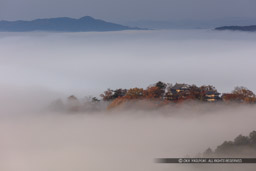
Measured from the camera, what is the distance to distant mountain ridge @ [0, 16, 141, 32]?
4.84 metres

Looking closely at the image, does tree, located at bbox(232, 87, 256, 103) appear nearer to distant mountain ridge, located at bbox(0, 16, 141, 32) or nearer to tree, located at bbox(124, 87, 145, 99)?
tree, located at bbox(124, 87, 145, 99)

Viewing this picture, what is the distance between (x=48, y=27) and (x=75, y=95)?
1040mm

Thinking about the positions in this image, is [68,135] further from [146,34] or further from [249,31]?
[249,31]

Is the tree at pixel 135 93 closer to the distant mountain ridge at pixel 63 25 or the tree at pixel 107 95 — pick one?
the tree at pixel 107 95

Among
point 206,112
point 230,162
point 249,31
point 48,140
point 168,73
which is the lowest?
point 230,162

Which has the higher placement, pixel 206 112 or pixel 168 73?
pixel 168 73

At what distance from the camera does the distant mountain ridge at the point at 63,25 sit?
4.84 meters

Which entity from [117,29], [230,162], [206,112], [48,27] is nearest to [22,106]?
[48,27]

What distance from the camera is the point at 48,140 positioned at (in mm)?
4539

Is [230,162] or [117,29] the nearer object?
[230,162]

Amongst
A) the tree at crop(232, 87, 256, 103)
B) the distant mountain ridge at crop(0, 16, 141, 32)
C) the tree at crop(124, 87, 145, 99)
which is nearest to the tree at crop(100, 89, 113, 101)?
the tree at crop(124, 87, 145, 99)

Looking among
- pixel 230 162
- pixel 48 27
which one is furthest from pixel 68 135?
pixel 230 162

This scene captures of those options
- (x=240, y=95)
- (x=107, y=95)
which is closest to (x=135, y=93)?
(x=107, y=95)

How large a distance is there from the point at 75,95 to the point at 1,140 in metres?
1.08
